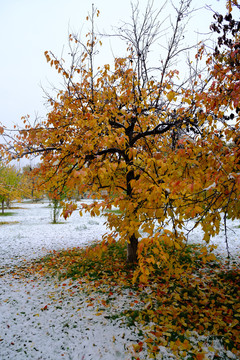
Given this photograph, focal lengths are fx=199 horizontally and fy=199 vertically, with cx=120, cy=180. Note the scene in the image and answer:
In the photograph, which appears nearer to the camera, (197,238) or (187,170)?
(187,170)

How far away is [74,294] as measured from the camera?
15.3 ft

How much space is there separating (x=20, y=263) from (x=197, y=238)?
725 centimetres

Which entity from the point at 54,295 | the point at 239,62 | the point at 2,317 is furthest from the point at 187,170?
the point at 2,317

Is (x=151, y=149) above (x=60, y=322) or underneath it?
above

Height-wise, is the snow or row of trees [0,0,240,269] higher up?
row of trees [0,0,240,269]

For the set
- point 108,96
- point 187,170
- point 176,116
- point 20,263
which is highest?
point 108,96

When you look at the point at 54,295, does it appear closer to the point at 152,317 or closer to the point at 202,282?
the point at 152,317

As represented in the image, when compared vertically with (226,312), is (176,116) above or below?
above

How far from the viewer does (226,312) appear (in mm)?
3656

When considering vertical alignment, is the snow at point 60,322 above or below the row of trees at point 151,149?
below

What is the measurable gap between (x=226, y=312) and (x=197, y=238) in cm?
552

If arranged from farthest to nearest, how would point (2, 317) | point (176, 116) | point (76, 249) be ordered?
point (76, 249)
point (176, 116)
point (2, 317)

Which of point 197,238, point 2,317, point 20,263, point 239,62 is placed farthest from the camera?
point 197,238

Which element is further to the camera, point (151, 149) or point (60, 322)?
point (151, 149)
